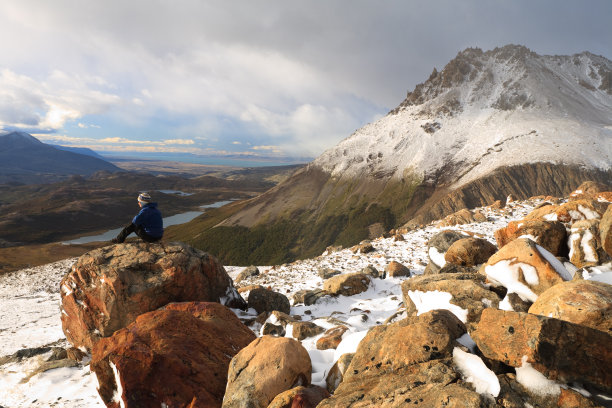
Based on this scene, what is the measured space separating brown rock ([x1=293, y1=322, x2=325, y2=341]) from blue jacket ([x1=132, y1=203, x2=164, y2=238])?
332 inches

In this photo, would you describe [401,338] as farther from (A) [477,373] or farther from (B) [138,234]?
(B) [138,234]

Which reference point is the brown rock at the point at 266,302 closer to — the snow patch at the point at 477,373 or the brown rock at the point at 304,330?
the brown rock at the point at 304,330

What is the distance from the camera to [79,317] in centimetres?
1232

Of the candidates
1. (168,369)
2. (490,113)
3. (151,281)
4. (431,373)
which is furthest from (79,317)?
(490,113)

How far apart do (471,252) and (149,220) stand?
1546 cm

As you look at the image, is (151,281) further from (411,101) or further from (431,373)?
(411,101)

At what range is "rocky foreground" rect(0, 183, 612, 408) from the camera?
4.41m

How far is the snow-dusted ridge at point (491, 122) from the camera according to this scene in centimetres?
10000

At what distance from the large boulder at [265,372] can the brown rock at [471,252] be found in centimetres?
954

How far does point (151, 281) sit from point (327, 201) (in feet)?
438

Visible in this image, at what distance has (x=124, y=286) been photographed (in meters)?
11.8

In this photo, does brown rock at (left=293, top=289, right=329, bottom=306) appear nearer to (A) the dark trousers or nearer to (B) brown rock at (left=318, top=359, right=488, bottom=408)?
(A) the dark trousers

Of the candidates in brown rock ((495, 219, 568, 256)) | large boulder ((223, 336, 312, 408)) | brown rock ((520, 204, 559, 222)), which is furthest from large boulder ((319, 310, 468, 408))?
brown rock ((520, 204, 559, 222))

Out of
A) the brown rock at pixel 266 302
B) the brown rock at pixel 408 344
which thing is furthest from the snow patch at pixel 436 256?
the brown rock at pixel 408 344
